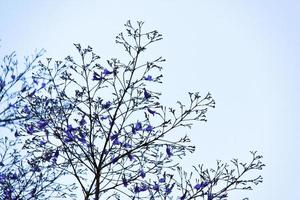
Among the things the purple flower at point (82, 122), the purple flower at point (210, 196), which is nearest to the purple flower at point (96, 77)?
the purple flower at point (82, 122)

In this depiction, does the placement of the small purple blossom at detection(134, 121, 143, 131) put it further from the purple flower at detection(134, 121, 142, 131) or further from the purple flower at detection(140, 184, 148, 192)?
the purple flower at detection(140, 184, 148, 192)

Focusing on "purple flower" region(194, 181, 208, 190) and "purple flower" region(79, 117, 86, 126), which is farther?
"purple flower" region(79, 117, 86, 126)

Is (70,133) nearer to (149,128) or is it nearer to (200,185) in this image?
(149,128)

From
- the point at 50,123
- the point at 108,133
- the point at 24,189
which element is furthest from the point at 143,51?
the point at 24,189

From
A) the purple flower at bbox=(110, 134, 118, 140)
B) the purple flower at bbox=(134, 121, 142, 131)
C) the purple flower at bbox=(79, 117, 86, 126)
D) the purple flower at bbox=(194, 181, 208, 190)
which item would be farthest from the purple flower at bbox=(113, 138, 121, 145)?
the purple flower at bbox=(194, 181, 208, 190)

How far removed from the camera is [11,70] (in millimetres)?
8641

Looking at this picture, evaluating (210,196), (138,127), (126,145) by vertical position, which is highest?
(138,127)

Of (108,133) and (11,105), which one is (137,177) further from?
(11,105)

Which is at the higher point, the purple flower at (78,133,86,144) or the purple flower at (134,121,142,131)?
the purple flower at (134,121,142,131)

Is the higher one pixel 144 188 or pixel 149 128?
pixel 149 128

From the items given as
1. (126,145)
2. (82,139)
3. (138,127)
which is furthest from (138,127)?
(82,139)

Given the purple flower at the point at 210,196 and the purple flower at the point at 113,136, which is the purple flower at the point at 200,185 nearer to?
the purple flower at the point at 210,196

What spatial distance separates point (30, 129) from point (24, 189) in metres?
2.67

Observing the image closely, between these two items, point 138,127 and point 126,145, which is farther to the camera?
point 138,127
